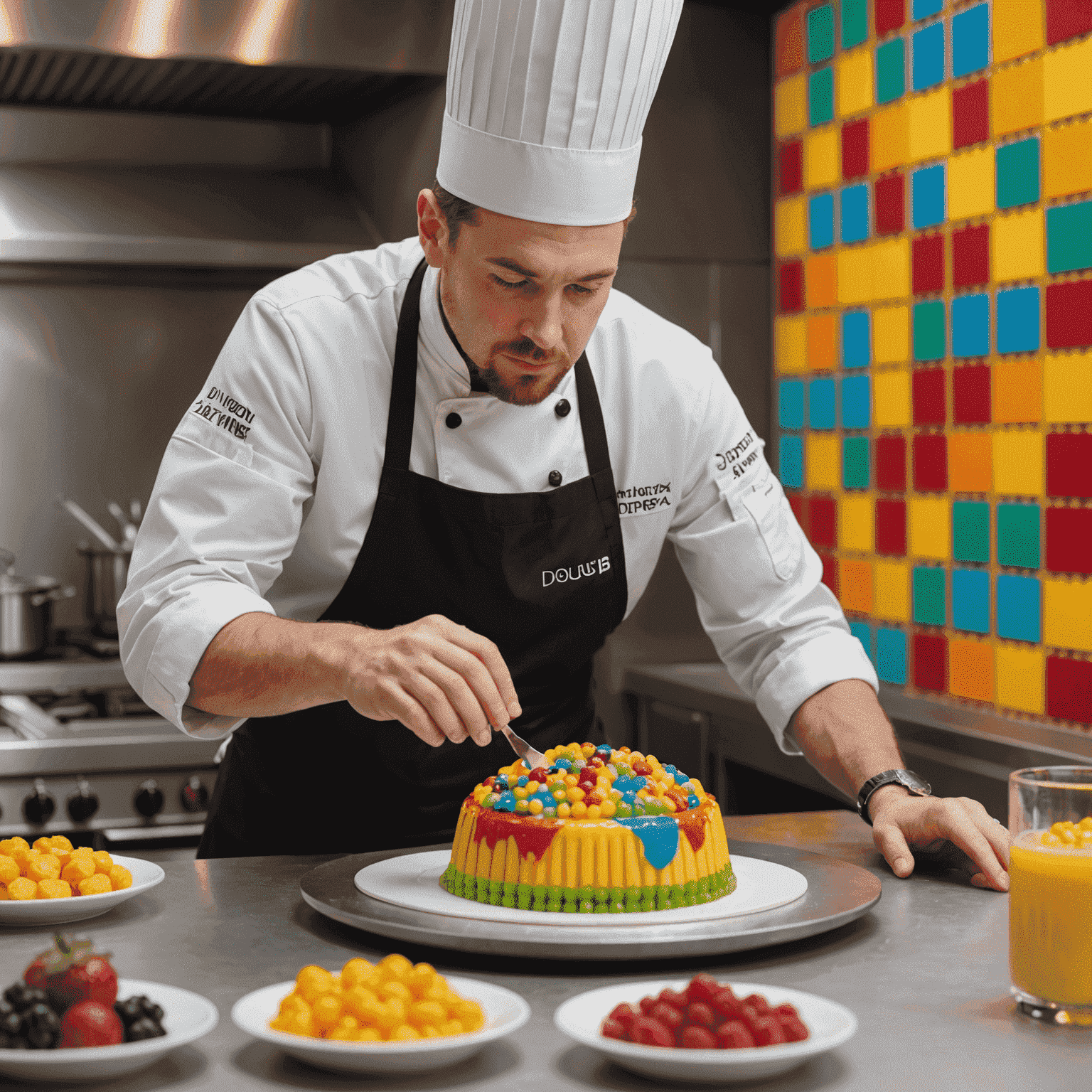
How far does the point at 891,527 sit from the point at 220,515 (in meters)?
1.58

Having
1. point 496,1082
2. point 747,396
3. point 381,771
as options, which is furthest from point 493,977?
point 747,396

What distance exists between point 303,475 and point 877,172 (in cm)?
158

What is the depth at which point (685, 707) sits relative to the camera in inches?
118

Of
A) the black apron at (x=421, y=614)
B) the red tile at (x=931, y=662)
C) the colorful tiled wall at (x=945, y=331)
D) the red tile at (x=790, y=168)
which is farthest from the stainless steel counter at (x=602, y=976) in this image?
the red tile at (x=790, y=168)

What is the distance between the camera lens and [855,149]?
9.50 feet

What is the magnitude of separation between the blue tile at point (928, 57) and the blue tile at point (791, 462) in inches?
32.1

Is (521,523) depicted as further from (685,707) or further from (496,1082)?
(685,707)

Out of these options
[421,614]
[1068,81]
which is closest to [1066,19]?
[1068,81]

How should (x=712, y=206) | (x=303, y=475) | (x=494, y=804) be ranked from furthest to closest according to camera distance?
(x=712, y=206), (x=303, y=475), (x=494, y=804)

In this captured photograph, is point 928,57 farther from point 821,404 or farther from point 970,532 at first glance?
point 970,532

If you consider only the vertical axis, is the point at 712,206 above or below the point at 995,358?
above

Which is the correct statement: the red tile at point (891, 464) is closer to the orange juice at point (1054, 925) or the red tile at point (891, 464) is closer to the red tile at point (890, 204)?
the red tile at point (890, 204)

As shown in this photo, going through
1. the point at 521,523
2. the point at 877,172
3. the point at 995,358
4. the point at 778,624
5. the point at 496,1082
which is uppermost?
the point at 877,172

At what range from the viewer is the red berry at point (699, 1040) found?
3.02ft
